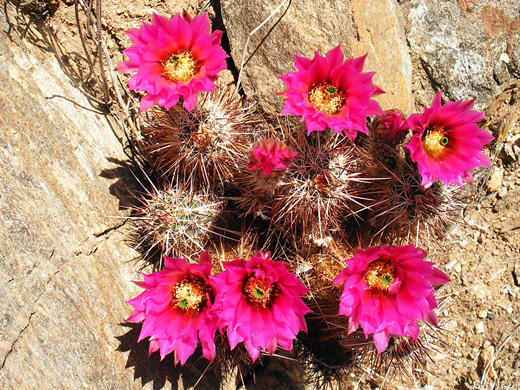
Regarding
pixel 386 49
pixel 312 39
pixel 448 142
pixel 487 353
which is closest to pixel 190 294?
pixel 448 142

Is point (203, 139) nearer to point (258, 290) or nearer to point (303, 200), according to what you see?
point (303, 200)

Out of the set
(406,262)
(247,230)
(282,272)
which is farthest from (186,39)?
(406,262)

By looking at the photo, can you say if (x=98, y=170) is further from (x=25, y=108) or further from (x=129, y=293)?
(x=129, y=293)

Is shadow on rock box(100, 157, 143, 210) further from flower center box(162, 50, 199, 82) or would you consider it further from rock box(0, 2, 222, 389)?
flower center box(162, 50, 199, 82)

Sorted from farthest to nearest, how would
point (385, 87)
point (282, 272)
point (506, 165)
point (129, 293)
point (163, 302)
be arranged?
point (506, 165) → point (385, 87) → point (129, 293) → point (163, 302) → point (282, 272)

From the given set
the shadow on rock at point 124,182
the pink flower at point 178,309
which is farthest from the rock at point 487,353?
the shadow on rock at point 124,182

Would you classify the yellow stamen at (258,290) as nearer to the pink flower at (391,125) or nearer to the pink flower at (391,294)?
the pink flower at (391,294)

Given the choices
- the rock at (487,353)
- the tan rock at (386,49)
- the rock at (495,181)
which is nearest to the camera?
the tan rock at (386,49)
